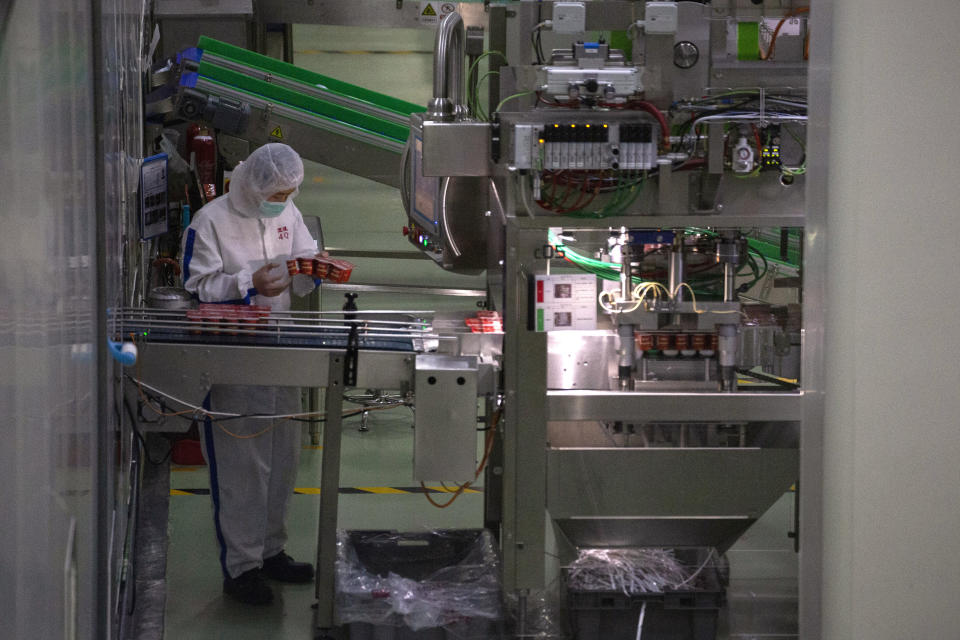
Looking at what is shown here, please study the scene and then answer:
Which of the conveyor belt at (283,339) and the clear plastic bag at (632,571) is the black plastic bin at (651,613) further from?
the conveyor belt at (283,339)

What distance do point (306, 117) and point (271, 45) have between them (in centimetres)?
336

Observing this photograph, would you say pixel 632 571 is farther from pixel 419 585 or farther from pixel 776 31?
pixel 776 31

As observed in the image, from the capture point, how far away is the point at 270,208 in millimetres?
3959

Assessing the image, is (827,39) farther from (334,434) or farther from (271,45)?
(271,45)

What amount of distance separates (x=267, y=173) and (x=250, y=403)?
0.74 meters

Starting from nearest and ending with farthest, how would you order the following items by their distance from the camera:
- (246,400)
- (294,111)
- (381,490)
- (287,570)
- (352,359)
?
(352,359) → (246,400) → (287,570) → (381,490) → (294,111)

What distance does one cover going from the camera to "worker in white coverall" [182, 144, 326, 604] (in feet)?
12.4

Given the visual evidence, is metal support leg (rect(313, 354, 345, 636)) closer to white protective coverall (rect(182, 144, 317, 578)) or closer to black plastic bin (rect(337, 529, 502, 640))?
black plastic bin (rect(337, 529, 502, 640))

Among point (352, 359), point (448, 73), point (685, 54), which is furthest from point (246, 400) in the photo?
point (685, 54)

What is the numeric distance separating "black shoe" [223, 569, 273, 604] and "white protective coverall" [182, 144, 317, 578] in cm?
4

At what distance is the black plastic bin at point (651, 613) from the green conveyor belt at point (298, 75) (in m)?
2.79

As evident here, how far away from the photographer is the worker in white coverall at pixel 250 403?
12.4 feet

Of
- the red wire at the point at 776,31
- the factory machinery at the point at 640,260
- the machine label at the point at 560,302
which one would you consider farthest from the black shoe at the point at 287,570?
the red wire at the point at 776,31

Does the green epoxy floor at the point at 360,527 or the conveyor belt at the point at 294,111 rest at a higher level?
the conveyor belt at the point at 294,111
